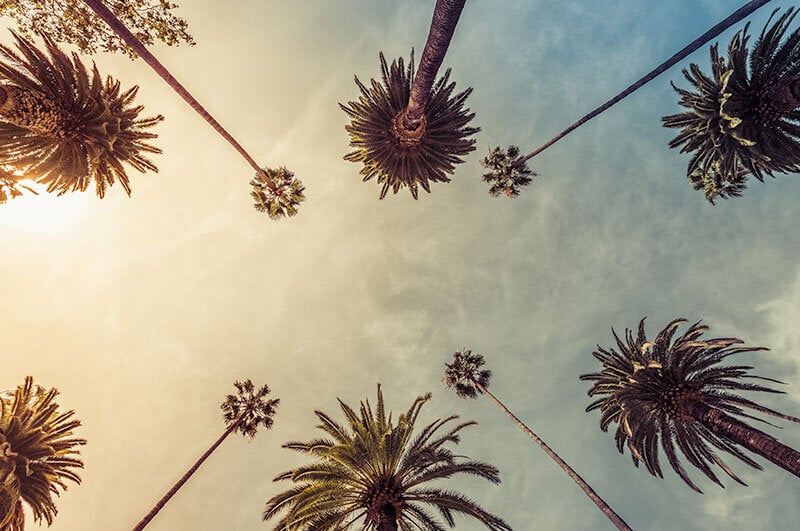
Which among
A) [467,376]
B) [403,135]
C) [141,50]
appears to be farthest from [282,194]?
[467,376]

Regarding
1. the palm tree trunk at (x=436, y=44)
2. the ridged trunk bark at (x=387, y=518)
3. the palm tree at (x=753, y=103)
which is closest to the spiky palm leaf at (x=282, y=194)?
the palm tree trunk at (x=436, y=44)

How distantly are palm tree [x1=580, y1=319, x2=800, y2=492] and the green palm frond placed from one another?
1928 cm

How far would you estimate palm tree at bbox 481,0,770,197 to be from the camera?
411 inches

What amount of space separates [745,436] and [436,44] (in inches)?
582

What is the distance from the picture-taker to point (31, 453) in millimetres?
11914

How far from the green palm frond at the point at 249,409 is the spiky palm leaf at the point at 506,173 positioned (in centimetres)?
1966

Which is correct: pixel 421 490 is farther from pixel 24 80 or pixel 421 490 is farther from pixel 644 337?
pixel 24 80

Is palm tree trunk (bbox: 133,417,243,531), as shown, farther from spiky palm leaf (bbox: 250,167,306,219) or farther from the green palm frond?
spiky palm leaf (bbox: 250,167,306,219)

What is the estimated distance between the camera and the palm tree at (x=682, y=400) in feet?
42.3

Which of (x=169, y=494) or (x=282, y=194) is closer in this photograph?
(x=169, y=494)

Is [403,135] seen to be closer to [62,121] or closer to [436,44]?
[436,44]

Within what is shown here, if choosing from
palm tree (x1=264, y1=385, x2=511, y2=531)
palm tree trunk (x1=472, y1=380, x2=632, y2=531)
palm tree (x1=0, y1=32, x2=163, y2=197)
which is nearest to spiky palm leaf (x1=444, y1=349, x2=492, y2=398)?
palm tree trunk (x1=472, y1=380, x2=632, y2=531)

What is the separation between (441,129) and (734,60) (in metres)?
10.3

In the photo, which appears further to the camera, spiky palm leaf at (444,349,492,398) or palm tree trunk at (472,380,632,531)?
spiky palm leaf at (444,349,492,398)
